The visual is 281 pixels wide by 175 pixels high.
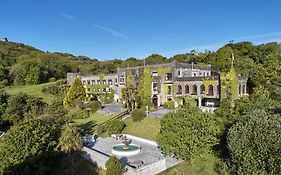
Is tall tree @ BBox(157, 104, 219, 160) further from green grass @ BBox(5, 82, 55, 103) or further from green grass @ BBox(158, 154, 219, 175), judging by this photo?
green grass @ BBox(5, 82, 55, 103)

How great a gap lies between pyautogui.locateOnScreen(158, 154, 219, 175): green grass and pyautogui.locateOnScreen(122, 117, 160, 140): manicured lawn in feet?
24.2

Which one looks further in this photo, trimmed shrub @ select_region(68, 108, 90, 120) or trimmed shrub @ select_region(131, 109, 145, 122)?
trimmed shrub @ select_region(68, 108, 90, 120)

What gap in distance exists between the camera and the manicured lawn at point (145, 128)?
101 feet

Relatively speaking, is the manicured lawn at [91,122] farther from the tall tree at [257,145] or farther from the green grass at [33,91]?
the green grass at [33,91]

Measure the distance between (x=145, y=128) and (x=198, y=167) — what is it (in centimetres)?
1118

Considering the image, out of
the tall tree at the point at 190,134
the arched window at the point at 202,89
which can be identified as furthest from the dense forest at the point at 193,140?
the arched window at the point at 202,89

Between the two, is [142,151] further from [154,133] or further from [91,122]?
[91,122]

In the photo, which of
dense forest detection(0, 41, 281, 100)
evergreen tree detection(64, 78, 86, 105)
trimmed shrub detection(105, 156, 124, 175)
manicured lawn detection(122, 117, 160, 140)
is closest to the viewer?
trimmed shrub detection(105, 156, 124, 175)

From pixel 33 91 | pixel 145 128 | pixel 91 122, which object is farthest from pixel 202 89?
pixel 33 91

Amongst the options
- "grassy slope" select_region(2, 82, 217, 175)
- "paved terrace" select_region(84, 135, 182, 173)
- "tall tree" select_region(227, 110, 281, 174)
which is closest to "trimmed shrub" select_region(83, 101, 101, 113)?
"grassy slope" select_region(2, 82, 217, 175)

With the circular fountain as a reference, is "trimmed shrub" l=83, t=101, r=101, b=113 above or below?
above

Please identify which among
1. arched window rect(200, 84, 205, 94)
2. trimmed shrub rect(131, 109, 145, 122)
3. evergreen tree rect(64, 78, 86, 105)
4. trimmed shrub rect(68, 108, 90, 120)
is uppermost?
arched window rect(200, 84, 205, 94)

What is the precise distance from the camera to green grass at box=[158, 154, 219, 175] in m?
21.6

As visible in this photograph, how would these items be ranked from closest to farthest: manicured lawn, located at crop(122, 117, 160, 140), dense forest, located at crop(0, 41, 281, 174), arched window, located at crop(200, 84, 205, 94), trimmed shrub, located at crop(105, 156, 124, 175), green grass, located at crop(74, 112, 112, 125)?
dense forest, located at crop(0, 41, 281, 174), trimmed shrub, located at crop(105, 156, 124, 175), manicured lawn, located at crop(122, 117, 160, 140), green grass, located at crop(74, 112, 112, 125), arched window, located at crop(200, 84, 205, 94)
